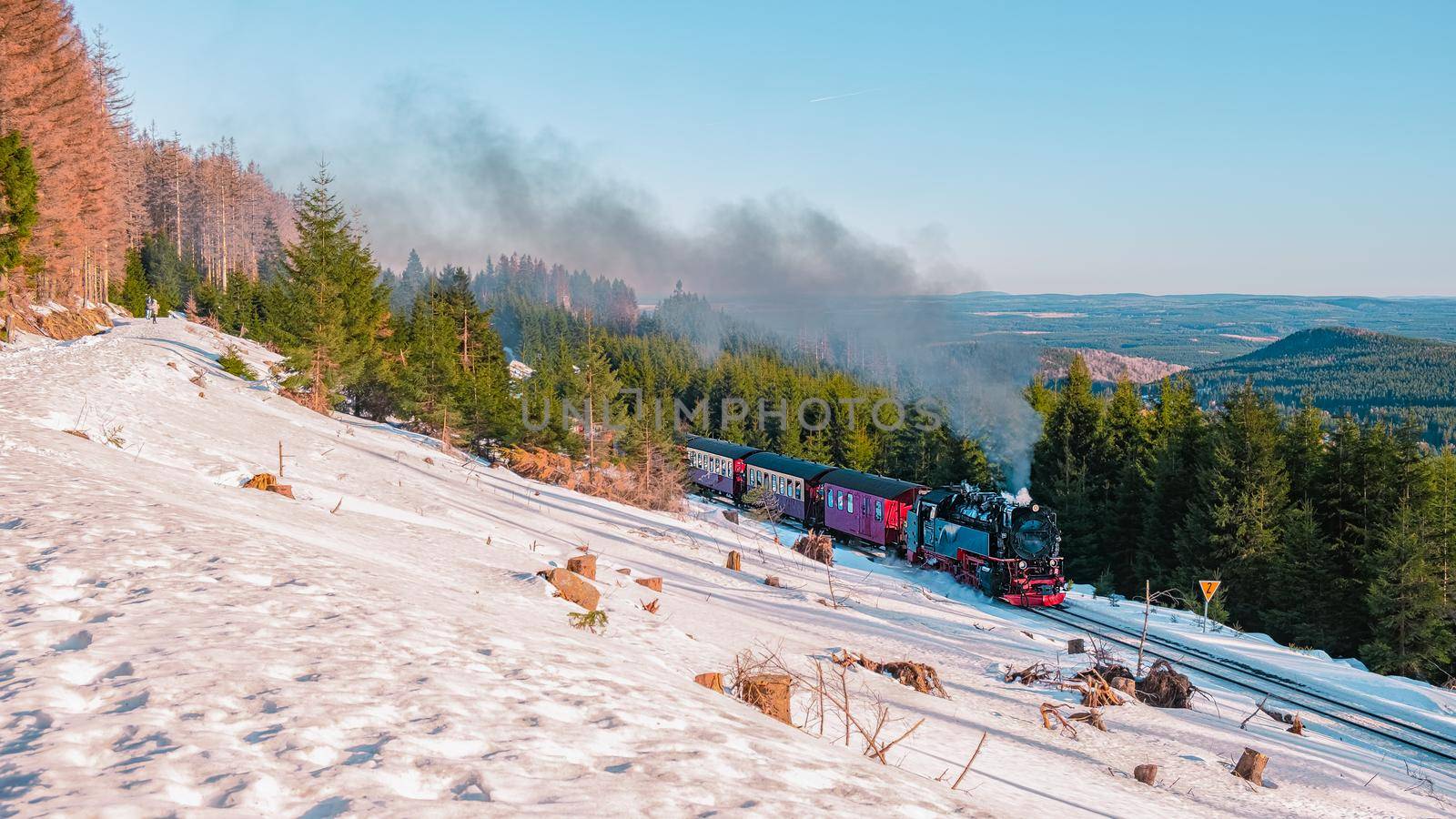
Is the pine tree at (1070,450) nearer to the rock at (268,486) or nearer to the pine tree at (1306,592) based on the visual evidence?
the pine tree at (1306,592)

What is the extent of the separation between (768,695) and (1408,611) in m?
26.8

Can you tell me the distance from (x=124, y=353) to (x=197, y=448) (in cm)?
1156

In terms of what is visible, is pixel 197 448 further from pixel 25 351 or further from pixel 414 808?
pixel 414 808

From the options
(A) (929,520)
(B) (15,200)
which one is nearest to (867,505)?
(A) (929,520)

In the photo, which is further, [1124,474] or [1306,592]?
[1124,474]

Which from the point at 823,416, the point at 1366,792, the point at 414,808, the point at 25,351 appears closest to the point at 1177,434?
the point at 1366,792

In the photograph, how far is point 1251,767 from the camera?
937 centimetres

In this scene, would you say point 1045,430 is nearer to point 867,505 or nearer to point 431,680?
point 867,505

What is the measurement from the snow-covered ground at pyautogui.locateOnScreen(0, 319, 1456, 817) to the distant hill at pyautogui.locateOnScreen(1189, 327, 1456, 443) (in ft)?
476

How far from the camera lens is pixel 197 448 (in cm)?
1611

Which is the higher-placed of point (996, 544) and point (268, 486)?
point (268, 486)

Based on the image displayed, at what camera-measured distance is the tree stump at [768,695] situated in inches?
301

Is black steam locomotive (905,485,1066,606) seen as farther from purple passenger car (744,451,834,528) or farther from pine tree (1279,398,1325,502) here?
pine tree (1279,398,1325,502)

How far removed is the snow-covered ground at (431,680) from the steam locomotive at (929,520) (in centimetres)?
670
